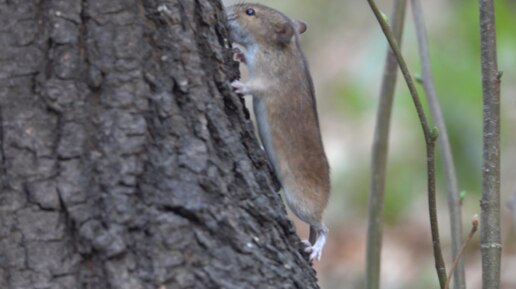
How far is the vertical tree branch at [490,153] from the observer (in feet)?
8.91

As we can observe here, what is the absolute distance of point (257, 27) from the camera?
11.6ft

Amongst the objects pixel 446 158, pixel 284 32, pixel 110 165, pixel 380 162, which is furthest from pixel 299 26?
pixel 110 165

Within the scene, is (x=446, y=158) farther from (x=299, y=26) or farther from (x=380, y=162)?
(x=299, y=26)

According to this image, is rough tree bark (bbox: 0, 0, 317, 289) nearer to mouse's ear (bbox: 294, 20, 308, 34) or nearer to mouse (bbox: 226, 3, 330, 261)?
mouse (bbox: 226, 3, 330, 261)

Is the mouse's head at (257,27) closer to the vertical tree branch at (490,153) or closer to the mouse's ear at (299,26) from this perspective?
the mouse's ear at (299,26)

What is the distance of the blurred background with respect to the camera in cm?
664

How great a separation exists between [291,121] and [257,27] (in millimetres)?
484

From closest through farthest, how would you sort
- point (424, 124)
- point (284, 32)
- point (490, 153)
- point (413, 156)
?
1. point (424, 124)
2. point (490, 153)
3. point (284, 32)
4. point (413, 156)

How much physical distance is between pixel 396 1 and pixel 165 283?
1.63 m

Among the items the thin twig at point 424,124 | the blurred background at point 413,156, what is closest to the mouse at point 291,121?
the thin twig at point 424,124

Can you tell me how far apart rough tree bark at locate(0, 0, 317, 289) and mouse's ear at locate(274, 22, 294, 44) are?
0.96 meters

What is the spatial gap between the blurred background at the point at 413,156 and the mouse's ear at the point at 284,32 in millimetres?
2903

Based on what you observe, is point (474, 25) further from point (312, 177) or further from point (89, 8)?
point (89, 8)

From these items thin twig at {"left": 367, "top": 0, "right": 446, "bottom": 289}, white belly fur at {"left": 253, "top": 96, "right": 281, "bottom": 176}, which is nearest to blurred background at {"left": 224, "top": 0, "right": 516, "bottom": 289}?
white belly fur at {"left": 253, "top": 96, "right": 281, "bottom": 176}
